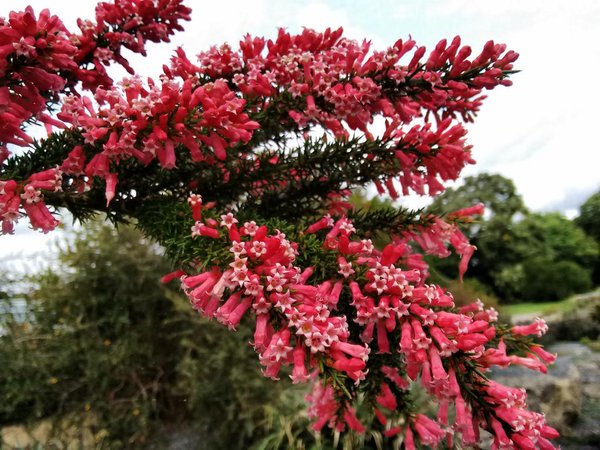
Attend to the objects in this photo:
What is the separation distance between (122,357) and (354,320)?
204 inches

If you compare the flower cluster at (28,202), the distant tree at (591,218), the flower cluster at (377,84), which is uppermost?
the distant tree at (591,218)

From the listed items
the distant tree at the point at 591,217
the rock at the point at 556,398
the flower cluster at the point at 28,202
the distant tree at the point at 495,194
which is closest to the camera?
the flower cluster at the point at 28,202

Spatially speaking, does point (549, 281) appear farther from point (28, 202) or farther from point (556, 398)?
point (28, 202)

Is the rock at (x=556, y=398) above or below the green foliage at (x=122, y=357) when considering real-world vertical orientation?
below

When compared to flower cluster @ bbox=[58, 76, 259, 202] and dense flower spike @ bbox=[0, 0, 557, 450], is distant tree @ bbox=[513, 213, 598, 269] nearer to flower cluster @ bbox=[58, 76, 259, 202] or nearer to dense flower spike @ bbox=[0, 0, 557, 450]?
dense flower spike @ bbox=[0, 0, 557, 450]

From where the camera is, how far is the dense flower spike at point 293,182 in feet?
4.25

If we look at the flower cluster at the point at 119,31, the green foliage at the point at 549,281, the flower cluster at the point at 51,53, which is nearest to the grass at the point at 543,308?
the green foliage at the point at 549,281

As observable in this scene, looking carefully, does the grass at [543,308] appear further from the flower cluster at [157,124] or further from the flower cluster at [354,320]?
the flower cluster at [157,124]

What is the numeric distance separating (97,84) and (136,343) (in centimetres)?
471

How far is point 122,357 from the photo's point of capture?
576 cm

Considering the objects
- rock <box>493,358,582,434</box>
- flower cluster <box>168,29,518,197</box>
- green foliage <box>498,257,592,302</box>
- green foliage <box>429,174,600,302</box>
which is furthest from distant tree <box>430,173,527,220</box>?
flower cluster <box>168,29,518,197</box>

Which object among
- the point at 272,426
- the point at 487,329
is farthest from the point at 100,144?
the point at 272,426

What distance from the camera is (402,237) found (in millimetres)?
1905

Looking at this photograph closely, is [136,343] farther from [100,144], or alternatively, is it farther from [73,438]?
[100,144]
